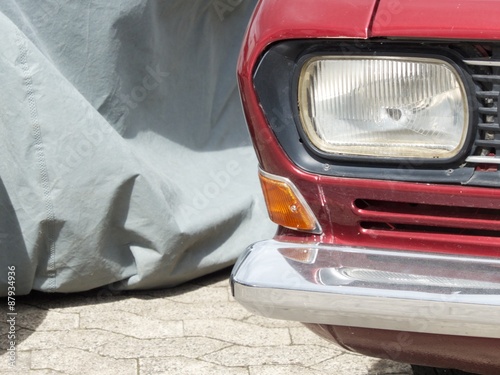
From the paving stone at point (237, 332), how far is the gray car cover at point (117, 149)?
11.3 inches

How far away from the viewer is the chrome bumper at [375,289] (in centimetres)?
146

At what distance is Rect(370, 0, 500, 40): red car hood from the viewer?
1455mm

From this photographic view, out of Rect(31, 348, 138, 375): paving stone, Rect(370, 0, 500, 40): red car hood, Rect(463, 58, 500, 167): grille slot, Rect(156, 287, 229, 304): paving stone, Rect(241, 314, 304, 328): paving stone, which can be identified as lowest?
Rect(156, 287, 229, 304): paving stone

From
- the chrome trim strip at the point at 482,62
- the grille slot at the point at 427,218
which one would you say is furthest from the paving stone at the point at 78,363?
the chrome trim strip at the point at 482,62

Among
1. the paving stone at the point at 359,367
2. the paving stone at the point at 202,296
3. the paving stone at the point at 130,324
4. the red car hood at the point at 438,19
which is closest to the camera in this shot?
A: the red car hood at the point at 438,19

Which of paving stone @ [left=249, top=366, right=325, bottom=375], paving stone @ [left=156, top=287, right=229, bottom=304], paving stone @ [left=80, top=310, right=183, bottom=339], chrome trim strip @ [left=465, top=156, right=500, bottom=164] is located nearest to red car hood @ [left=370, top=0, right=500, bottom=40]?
chrome trim strip @ [left=465, top=156, right=500, bottom=164]

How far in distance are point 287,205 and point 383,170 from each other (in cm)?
22

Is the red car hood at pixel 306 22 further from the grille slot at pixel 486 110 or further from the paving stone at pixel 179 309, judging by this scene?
the paving stone at pixel 179 309

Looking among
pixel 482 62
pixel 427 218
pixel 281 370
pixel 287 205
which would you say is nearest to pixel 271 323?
pixel 281 370

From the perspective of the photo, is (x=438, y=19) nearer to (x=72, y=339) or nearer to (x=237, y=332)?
(x=237, y=332)

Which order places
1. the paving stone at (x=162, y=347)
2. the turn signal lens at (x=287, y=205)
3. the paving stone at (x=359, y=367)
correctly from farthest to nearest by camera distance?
the paving stone at (x=162, y=347) < the paving stone at (x=359, y=367) < the turn signal lens at (x=287, y=205)

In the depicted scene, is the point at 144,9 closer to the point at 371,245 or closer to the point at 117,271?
the point at 117,271

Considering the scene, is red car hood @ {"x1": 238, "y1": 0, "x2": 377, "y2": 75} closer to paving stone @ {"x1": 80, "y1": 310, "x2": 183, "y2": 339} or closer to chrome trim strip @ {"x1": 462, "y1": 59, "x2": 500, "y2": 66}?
chrome trim strip @ {"x1": 462, "y1": 59, "x2": 500, "y2": 66}

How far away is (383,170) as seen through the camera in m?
1.63
